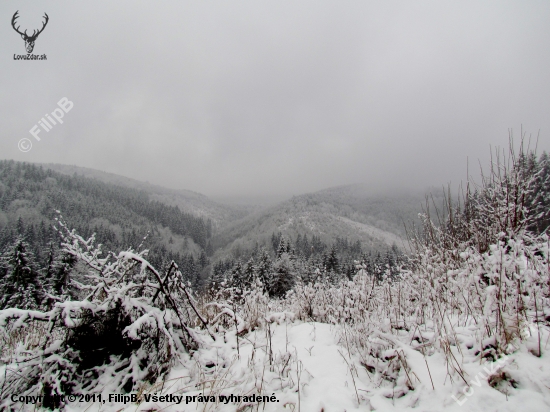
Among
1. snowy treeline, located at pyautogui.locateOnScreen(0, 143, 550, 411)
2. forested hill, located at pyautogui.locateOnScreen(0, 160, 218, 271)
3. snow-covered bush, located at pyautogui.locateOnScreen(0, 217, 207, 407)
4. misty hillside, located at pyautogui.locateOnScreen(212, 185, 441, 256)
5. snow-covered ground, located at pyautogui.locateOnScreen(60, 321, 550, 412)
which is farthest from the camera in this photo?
misty hillside, located at pyautogui.locateOnScreen(212, 185, 441, 256)

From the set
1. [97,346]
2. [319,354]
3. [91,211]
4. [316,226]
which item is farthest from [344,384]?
[91,211]

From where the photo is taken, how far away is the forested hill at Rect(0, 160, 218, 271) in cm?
11019

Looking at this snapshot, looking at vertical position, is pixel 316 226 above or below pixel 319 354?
below

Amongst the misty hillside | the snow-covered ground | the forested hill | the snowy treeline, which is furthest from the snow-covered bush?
the misty hillside

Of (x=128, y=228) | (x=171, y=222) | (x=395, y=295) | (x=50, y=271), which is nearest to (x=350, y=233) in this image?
(x=171, y=222)

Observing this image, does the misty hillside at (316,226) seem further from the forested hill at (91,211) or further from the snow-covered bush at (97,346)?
the snow-covered bush at (97,346)

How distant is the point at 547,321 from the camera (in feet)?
6.36

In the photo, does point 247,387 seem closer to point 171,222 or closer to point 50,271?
point 50,271

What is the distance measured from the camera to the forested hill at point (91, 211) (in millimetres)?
110188

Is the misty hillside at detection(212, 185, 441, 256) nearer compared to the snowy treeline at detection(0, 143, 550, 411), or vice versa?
the snowy treeline at detection(0, 143, 550, 411)

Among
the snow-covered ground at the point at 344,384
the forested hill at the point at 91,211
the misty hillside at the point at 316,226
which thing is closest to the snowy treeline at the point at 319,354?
the snow-covered ground at the point at 344,384

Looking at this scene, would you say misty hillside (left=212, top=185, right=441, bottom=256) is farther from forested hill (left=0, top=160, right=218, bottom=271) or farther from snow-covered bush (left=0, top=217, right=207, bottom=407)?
snow-covered bush (left=0, top=217, right=207, bottom=407)

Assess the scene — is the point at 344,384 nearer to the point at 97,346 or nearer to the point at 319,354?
the point at 319,354

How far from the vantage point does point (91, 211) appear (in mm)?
123688
